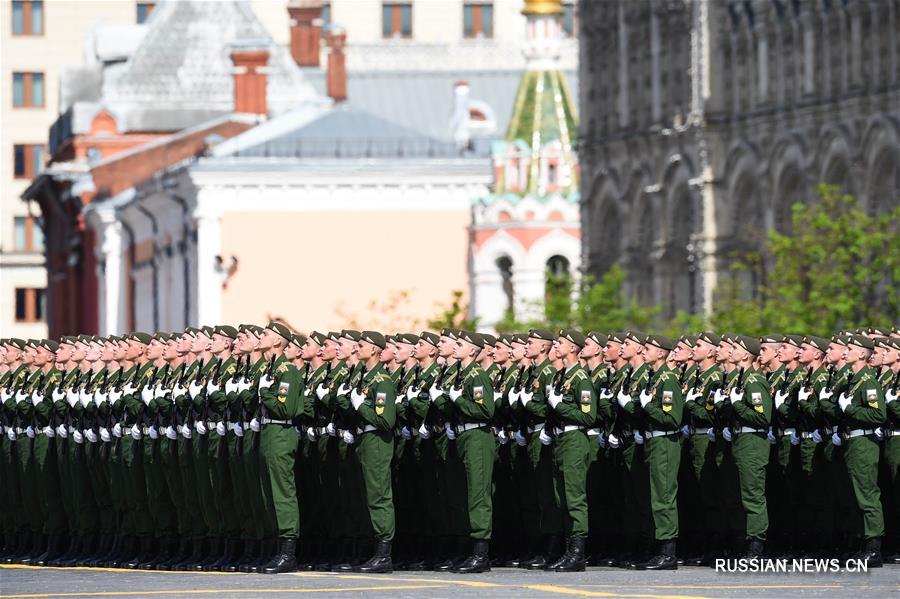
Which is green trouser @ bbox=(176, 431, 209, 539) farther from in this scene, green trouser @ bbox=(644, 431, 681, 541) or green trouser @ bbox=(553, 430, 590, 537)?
green trouser @ bbox=(644, 431, 681, 541)

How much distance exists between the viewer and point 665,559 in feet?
74.1

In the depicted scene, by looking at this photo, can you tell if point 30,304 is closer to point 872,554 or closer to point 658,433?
point 658,433

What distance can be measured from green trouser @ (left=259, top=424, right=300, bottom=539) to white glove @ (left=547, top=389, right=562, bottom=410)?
183cm

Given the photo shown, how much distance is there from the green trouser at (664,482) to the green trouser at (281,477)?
2492 mm

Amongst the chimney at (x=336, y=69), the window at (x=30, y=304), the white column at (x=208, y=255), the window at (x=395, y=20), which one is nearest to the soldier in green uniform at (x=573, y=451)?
the white column at (x=208, y=255)

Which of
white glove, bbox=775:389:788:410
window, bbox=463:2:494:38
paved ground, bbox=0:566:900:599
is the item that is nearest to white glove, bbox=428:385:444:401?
paved ground, bbox=0:566:900:599

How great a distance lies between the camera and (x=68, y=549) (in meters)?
26.3

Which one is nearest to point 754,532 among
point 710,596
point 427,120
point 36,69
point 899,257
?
point 710,596

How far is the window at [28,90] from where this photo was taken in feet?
325

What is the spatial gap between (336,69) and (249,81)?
8566mm

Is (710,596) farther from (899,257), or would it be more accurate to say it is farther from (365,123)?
(365,123)

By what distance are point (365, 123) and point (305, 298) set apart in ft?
14.9

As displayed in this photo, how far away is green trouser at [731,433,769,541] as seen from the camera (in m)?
22.5

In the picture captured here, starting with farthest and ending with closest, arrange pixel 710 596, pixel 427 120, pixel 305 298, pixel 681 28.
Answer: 1. pixel 427 120
2. pixel 305 298
3. pixel 681 28
4. pixel 710 596
